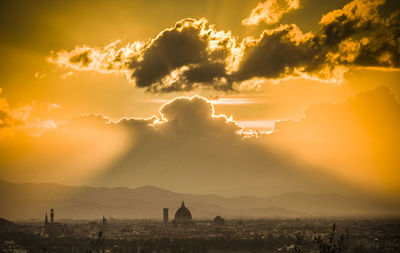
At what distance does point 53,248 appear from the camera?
652ft

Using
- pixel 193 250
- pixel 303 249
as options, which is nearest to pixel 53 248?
pixel 193 250

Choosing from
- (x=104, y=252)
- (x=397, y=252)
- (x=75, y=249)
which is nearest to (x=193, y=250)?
(x=104, y=252)

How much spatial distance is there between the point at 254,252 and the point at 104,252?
5454cm

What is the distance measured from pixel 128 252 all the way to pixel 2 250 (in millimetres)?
46631

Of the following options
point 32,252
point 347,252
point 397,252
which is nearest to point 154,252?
point 32,252

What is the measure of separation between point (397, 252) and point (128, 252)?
96.9m

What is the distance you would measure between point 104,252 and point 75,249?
15266 millimetres

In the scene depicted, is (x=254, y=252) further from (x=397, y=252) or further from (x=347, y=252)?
(x=397, y=252)

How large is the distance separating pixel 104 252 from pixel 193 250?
3167 cm

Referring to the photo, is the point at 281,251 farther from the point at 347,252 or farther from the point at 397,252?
the point at 397,252

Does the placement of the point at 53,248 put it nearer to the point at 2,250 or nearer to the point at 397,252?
the point at 2,250

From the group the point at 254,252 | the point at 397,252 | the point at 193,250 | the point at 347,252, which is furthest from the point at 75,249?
the point at 397,252

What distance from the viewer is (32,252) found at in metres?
194

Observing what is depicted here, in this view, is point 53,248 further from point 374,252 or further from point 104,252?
point 374,252
